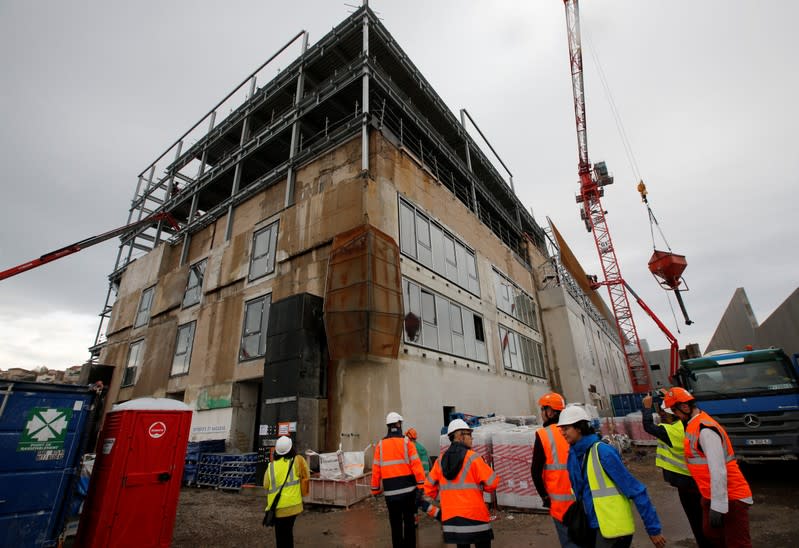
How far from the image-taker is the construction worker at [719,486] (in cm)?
358

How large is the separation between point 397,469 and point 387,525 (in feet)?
10.1

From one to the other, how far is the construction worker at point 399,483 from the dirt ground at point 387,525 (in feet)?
4.68

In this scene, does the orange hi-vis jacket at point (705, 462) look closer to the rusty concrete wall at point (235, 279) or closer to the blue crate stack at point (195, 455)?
the rusty concrete wall at point (235, 279)

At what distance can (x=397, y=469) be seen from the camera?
16.1ft

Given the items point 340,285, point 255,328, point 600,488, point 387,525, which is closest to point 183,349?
point 255,328

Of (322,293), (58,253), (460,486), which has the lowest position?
(460,486)

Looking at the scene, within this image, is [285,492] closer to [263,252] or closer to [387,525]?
[387,525]

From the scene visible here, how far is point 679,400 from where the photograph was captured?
429 cm

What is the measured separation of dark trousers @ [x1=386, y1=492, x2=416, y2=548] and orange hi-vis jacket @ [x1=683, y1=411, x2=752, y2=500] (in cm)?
326

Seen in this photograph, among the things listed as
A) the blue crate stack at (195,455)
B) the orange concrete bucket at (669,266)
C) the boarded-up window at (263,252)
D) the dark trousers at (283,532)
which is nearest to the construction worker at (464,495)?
the dark trousers at (283,532)

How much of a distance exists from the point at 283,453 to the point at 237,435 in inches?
417

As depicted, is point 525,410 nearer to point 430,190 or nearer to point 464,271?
point 464,271

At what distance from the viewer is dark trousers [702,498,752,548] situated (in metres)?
3.69

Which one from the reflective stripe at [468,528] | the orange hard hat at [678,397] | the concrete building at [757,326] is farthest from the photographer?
the concrete building at [757,326]
